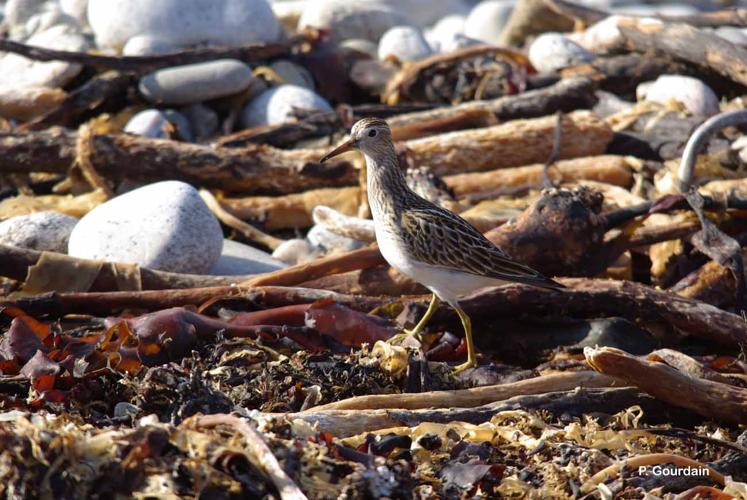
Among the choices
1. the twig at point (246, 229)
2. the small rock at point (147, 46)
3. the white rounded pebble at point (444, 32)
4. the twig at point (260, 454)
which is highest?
the twig at point (260, 454)

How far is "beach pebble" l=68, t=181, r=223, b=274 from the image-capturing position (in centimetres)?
623

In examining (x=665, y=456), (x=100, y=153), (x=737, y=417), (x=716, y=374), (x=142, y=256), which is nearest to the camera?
(x=665, y=456)

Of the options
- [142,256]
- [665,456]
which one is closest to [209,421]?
[665,456]

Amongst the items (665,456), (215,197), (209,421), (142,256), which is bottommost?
(215,197)

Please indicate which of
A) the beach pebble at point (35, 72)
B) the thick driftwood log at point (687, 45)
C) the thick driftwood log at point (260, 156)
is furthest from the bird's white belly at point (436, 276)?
the beach pebble at point (35, 72)

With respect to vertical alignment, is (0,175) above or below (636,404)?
below

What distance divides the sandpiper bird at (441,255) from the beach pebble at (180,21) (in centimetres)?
515

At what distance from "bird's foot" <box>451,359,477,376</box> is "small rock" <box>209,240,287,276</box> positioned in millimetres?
1860

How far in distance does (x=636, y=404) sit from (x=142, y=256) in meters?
3.00

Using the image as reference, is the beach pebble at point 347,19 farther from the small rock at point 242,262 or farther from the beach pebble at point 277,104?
the small rock at point 242,262

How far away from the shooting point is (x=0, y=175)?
8258 mm

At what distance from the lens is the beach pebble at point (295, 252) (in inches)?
282

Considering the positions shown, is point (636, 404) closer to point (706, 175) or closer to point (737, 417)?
point (737, 417)

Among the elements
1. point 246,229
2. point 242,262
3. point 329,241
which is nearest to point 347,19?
point 246,229
